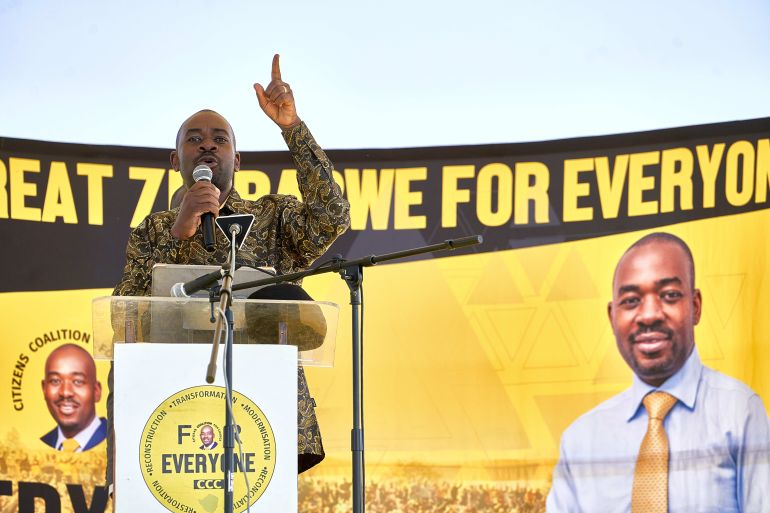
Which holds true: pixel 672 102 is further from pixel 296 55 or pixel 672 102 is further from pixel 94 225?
pixel 94 225

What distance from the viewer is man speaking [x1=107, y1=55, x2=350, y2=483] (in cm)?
270

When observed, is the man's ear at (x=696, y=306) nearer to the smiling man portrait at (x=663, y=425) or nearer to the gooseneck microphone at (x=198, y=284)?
the smiling man portrait at (x=663, y=425)

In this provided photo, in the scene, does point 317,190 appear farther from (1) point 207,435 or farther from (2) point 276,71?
(1) point 207,435

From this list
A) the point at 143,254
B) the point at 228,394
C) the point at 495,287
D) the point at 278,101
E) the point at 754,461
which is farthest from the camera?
the point at 495,287

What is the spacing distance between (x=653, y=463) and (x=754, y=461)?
0.40 m

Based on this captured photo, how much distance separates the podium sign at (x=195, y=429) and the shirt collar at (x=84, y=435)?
2.81 metres

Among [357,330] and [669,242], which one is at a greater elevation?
[669,242]

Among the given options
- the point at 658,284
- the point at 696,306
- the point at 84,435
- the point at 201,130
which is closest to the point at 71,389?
the point at 84,435

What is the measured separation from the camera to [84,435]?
4.77 meters

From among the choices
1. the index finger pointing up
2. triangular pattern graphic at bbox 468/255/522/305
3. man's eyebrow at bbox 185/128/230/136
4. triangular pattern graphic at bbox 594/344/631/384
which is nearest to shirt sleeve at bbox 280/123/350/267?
the index finger pointing up

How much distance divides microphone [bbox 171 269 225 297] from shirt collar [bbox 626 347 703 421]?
9.76 feet

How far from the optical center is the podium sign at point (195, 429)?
208cm

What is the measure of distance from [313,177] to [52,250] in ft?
8.23

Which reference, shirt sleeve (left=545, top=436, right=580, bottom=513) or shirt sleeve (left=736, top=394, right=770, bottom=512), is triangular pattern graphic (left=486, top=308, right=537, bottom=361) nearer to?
shirt sleeve (left=545, top=436, right=580, bottom=513)
